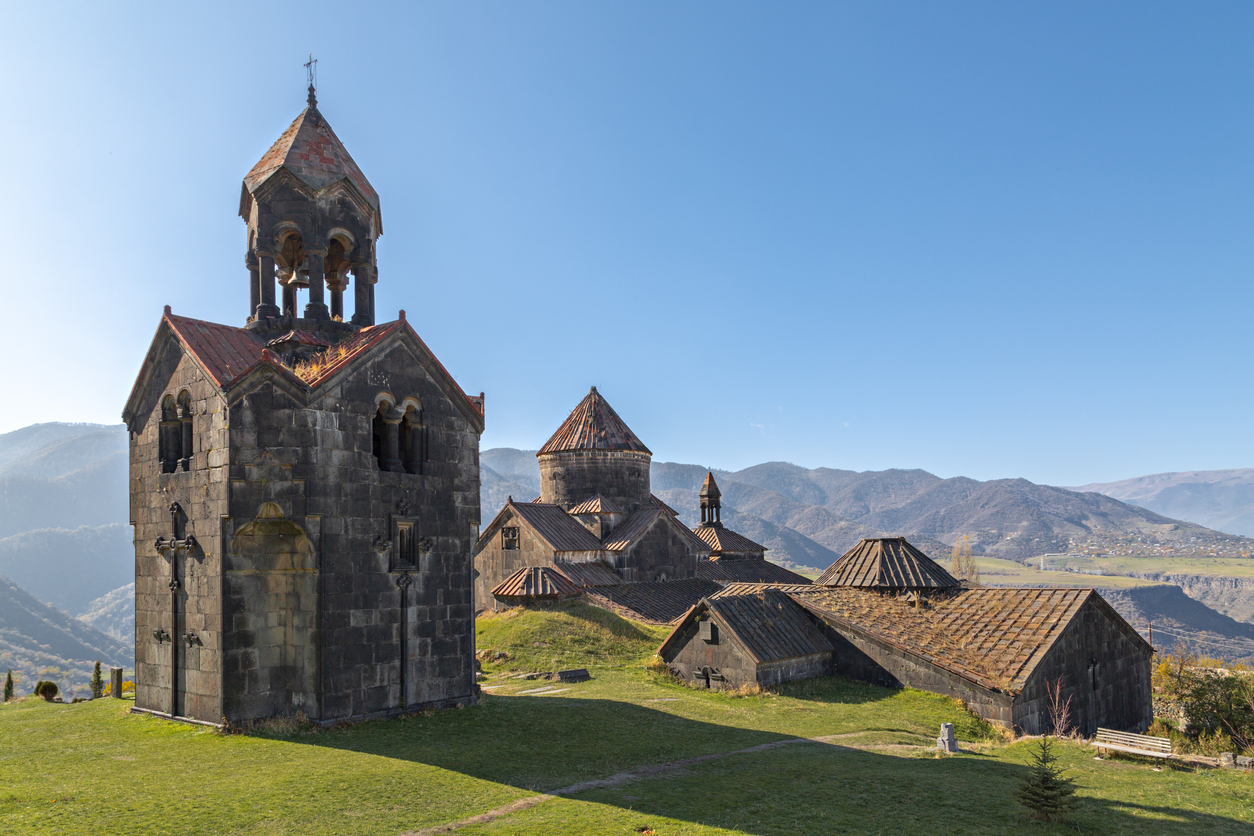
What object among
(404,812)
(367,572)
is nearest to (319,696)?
(367,572)

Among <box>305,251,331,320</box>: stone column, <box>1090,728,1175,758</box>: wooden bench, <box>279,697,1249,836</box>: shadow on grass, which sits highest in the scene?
<box>305,251,331,320</box>: stone column

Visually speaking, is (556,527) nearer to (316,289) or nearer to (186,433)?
(316,289)

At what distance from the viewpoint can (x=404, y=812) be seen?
970 centimetres

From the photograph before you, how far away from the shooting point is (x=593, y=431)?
118ft

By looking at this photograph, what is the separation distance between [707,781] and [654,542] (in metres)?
23.0

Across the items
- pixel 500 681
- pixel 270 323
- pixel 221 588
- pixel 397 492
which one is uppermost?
pixel 270 323

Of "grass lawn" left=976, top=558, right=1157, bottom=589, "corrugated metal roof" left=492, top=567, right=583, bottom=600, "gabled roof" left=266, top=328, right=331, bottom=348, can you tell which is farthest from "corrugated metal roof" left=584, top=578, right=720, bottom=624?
"grass lawn" left=976, top=558, right=1157, bottom=589

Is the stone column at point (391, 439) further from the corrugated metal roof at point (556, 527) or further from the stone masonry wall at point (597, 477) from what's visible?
the stone masonry wall at point (597, 477)

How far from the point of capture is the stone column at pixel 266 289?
1716 cm

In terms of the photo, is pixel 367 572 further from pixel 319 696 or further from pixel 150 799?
pixel 150 799

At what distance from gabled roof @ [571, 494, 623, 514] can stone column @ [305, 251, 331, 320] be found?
62.2 ft

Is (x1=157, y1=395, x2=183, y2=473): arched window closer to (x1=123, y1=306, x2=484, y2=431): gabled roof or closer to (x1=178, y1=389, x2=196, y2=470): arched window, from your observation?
→ (x1=178, y1=389, x2=196, y2=470): arched window

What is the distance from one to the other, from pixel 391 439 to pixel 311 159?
6964 mm

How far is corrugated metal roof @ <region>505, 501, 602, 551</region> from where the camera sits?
3225 centimetres
